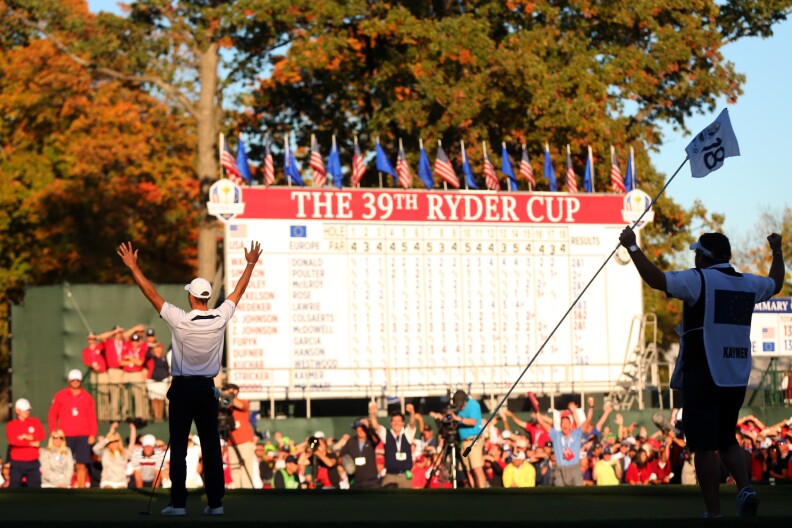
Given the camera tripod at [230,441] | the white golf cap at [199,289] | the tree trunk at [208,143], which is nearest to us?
the white golf cap at [199,289]

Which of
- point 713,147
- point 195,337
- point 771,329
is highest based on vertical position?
point 713,147

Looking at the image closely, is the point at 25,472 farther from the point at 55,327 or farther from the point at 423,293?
the point at 55,327

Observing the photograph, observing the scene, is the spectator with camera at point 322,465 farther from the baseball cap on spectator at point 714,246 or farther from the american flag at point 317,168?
the baseball cap on spectator at point 714,246

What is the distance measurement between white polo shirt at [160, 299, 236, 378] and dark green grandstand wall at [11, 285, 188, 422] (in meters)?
19.0

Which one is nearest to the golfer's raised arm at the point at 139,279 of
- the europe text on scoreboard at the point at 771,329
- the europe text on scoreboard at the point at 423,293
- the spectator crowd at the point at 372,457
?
the spectator crowd at the point at 372,457

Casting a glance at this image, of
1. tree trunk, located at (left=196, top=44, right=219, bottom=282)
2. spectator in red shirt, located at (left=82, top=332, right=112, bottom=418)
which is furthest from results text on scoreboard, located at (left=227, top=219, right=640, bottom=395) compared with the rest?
tree trunk, located at (left=196, top=44, right=219, bottom=282)

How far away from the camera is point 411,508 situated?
1129cm

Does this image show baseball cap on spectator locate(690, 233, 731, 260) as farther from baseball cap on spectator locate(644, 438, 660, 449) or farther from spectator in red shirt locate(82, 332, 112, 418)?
spectator in red shirt locate(82, 332, 112, 418)

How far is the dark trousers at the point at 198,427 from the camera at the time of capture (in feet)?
36.0

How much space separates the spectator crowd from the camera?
21.2 meters

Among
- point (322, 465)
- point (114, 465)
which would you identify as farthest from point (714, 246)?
point (114, 465)

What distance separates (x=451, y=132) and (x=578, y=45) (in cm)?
323

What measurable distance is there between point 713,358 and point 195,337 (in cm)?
352

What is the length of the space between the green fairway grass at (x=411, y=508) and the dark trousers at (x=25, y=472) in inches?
314
